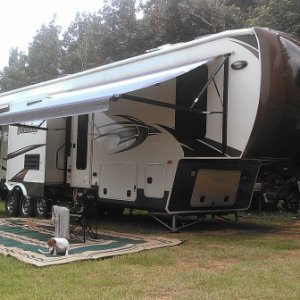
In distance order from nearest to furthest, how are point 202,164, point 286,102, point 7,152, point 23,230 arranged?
point 286,102
point 202,164
point 23,230
point 7,152

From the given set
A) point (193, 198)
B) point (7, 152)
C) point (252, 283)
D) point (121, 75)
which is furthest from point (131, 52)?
point (252, 283)

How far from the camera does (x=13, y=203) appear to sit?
14258 millimetres

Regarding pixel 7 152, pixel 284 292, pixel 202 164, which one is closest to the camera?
pixel 284 292

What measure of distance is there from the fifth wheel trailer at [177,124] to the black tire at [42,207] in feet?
1.58

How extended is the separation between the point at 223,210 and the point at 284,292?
5459 millimetres

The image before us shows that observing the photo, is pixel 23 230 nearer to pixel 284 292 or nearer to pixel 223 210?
pixel 223 210

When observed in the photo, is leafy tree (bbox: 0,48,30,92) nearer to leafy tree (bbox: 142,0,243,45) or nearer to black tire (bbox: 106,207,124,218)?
leafy tree (bbox: 142,0,243,45)

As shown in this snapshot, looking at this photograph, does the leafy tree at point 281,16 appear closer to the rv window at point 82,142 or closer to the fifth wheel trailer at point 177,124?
the fifth wheel trailer at point 177,124

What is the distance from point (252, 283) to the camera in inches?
224

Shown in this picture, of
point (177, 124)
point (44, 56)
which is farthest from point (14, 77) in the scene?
point (177, 124)

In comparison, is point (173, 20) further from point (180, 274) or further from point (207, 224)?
point (180, 274)

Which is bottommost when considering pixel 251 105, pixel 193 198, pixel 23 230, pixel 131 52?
pixel 23 230

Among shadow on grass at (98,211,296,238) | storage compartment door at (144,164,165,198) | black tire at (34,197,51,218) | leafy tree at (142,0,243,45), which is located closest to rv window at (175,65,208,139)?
storage compartment door at (144,164,165,198)

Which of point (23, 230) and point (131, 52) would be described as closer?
point (23, 230)
